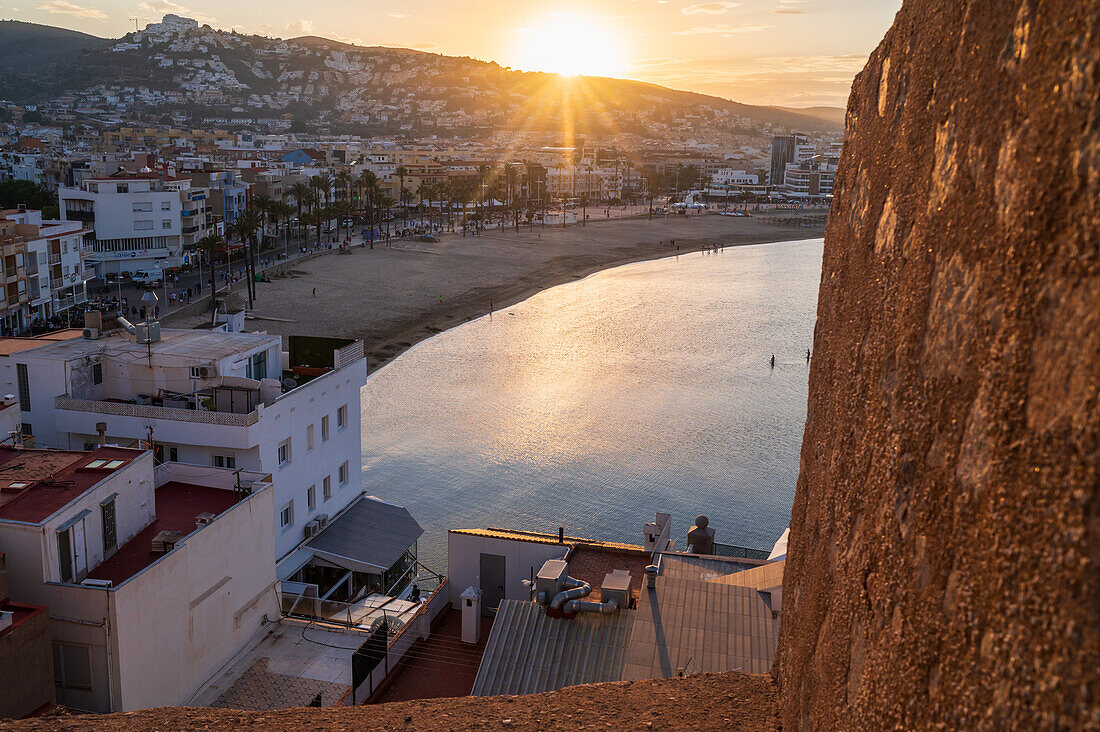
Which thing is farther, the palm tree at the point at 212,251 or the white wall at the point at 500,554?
the palm tree at the point at 212,251

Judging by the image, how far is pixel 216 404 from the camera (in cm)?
1557

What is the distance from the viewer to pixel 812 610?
132 inches

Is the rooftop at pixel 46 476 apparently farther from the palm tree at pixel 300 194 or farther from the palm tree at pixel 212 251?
the palm tree at pixel 300 194

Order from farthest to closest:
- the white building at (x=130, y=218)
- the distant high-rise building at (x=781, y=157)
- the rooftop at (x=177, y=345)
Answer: the distant high-rise building at (x=781, y=157), the white building at (x=130, y=218), the rooftop at (x=177, y=345)

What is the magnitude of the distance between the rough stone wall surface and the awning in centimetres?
1379

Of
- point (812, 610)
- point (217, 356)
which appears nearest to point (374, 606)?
point (217, 356)

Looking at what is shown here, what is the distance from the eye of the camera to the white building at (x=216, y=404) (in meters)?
14.8

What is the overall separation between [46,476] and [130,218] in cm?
3868

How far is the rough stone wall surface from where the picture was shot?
1724mm

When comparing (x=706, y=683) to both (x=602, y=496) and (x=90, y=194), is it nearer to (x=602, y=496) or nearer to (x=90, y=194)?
(x=602, y=496)

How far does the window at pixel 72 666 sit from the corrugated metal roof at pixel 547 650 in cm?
408

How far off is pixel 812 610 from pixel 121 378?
15.2 metres

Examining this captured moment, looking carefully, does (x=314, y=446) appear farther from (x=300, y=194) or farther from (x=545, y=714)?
(x=300, y=194)

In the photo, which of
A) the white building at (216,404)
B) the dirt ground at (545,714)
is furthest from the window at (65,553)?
the dirt ground at (545,714)
